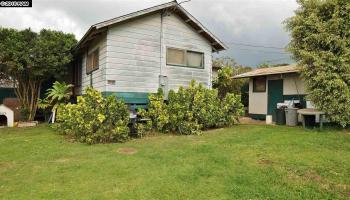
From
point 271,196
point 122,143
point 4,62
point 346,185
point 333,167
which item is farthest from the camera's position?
point 4,62

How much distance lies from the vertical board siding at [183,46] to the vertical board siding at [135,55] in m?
0.51

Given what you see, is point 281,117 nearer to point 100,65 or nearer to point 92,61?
point 100,65

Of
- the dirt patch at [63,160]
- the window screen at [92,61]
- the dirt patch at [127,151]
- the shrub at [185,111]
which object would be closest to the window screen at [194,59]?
the shrub at [185,111]

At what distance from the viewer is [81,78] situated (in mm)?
15414

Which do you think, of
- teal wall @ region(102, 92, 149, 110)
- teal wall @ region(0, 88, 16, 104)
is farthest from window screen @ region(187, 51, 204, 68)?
teal wall @ region(0, 88, 16, 104)

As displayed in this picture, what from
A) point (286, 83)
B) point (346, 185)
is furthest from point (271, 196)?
point (286, 83)

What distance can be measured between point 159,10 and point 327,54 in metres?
6.84

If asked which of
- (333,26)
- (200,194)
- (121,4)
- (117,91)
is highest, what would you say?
(121,4)

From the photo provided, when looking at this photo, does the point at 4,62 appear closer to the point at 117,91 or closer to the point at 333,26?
the point at 117,91

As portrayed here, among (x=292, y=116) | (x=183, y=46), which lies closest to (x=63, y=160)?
(x=183, y=46)

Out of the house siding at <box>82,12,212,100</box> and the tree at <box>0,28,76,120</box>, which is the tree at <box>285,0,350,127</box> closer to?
the house siding at <box>82,12,212,100</box>

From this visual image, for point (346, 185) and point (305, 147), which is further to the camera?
point (305, 147)

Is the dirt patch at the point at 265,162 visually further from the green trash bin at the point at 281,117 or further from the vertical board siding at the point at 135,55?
the green trash bin at the point at 281,117

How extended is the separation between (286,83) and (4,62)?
549 inches
